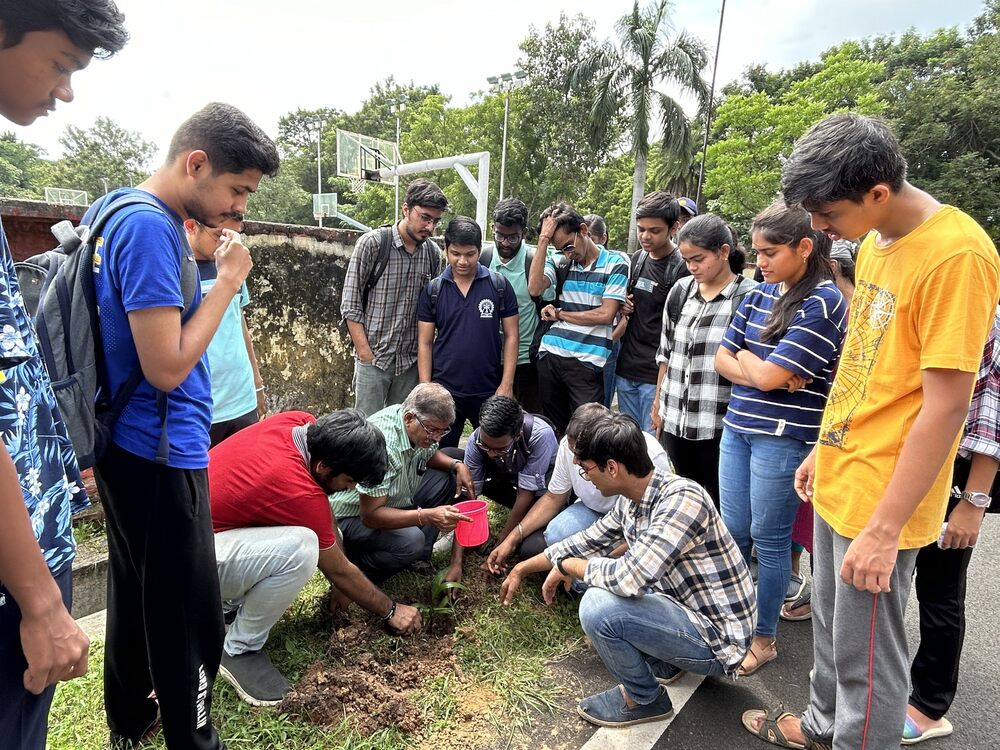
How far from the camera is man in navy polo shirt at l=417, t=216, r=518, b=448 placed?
365cm

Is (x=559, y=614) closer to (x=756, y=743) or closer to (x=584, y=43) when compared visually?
(x=756, y=743)

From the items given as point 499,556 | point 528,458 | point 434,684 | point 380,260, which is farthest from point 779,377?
point 380,260

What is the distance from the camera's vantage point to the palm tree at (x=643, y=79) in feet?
60.7

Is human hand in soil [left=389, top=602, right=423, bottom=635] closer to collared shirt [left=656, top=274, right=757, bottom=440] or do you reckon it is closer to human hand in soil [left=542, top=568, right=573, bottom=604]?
human hand in soil [left=542, top=568, right=573, bottom=604]

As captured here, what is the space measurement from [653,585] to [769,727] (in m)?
0.67

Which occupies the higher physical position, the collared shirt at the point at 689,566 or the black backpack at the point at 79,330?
the black backpack at the point at 79,330

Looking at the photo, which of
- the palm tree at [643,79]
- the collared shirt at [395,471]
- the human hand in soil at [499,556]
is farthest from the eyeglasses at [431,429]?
the palm tree at [643,79]

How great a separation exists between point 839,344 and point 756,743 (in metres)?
1.59

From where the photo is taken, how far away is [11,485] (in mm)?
848

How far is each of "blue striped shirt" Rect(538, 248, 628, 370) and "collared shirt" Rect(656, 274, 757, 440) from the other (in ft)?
2.25

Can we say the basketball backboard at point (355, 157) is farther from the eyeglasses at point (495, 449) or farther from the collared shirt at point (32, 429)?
the collared shirt at point (32, 429)

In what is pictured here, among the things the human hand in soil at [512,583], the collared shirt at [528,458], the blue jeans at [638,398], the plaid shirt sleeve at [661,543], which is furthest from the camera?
the blue jeans at [638,398]

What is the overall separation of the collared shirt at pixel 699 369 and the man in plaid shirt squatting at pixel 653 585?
85 cm

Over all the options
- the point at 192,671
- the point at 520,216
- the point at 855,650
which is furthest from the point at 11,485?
the point at 520,216
